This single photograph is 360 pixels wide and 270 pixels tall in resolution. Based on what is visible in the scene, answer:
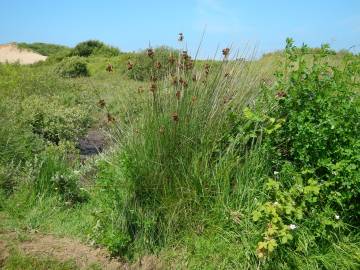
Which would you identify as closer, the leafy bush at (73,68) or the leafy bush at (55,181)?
the leafy bush at (55,181)

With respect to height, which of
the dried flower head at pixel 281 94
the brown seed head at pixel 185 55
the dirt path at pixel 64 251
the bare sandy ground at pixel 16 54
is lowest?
the bare sandy ground at pixel 16 54

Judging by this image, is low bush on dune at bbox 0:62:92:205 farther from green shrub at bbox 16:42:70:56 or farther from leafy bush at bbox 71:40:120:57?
green shrub at bbox 16:42:70:56

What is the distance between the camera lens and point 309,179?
4.36m

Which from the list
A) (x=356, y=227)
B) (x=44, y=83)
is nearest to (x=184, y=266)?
(x=356, y=227)

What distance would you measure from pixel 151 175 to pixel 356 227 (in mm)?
1975

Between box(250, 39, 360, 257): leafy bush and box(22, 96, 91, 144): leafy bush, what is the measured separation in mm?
4488

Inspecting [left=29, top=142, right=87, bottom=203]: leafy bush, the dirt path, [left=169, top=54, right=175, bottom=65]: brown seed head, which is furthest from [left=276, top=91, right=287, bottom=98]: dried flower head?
[left=29, top=142, right=87, bottom=203]: leafy bush

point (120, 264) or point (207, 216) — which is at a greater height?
point (207, 216)

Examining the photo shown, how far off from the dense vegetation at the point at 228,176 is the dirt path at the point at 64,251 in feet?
0.37

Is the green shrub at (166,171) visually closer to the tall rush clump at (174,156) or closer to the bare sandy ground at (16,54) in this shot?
the tall rush clump at (174,156)

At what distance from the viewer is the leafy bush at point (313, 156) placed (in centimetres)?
421

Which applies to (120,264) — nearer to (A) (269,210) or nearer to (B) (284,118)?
(A) (269,210)

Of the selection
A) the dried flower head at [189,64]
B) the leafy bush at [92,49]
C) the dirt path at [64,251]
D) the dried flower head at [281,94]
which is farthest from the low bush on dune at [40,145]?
the leafy bush at [92,49]

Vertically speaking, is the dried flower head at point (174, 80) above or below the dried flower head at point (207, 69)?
below
